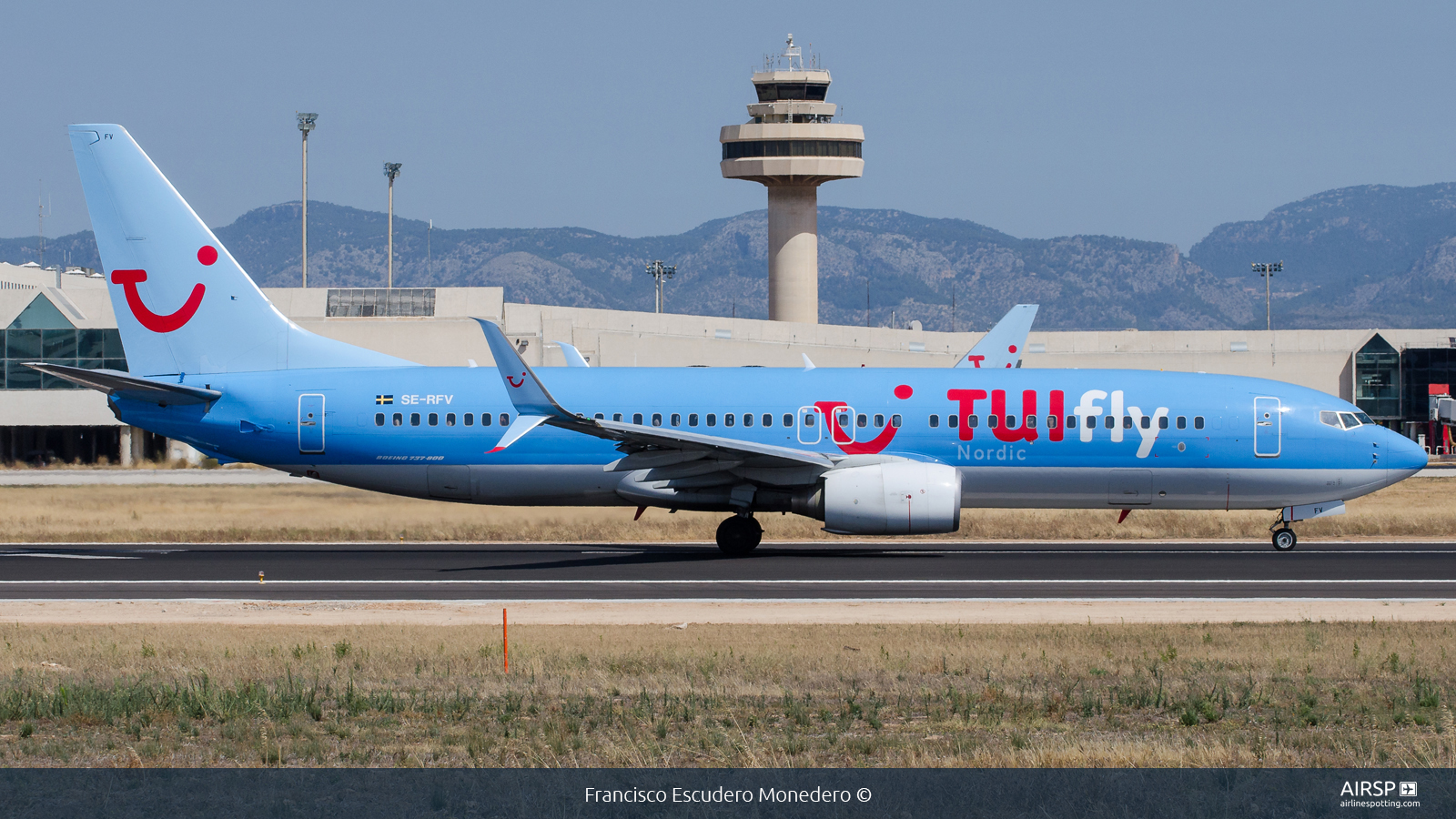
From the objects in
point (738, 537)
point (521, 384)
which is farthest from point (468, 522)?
point (521, 384)

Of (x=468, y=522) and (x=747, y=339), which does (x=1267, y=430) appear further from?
(x=747, y=339)

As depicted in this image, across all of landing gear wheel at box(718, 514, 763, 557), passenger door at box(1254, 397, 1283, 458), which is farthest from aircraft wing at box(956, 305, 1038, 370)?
landing gear wheel at box(718, 514, 763, 557)

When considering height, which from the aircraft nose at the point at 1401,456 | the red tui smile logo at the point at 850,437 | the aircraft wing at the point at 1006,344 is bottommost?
the aircraft nose at the point at 1401,456

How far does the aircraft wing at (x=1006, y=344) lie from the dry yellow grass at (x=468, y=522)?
723cm

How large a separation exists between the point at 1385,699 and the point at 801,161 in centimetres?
9378

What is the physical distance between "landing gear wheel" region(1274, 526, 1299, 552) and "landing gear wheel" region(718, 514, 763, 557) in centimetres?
1138

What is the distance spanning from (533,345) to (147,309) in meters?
37.4

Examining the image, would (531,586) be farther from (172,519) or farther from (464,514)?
(172,519)

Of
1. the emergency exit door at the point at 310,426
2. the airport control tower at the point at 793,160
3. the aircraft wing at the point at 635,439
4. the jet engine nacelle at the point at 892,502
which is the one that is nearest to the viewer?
the aircraft wing at the point at 635,439

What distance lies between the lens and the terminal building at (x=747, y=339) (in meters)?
72.5

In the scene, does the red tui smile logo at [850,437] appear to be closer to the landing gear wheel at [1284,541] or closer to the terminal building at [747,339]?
the landing gear wheel at [1284,541]

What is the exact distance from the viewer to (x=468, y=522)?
37.1 m

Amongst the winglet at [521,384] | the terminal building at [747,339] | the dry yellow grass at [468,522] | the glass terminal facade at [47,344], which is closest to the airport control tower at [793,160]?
the terminal building at [747,339]
